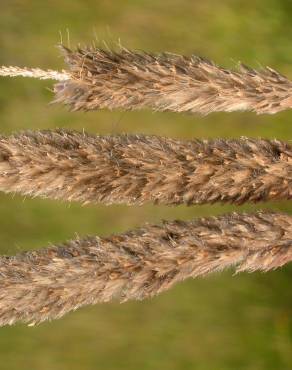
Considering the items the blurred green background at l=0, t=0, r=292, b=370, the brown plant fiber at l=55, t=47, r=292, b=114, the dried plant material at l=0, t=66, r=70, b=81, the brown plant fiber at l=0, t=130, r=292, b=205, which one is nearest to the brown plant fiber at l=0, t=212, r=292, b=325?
the brown plant fiber at l=0, t=130, r=292, b=205

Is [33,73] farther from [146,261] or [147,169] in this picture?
[146,261]

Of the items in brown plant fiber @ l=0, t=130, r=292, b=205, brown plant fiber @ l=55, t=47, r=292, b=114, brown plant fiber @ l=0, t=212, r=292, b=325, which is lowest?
brown plant fiber @ l=0, t=212, r=292, b=325

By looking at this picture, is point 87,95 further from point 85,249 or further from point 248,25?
point 248,25

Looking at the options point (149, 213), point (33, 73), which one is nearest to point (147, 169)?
point (33, 73)

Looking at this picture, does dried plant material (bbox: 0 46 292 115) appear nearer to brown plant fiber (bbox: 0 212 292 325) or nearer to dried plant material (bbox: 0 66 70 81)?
dried plant material (bbox: 0 66 70 81)

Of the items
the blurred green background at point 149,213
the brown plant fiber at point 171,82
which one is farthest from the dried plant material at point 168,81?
the blurred green background at point 149,213

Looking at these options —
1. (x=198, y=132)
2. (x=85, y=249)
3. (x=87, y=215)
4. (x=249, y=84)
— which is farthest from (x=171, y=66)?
(x=87, y=215)
